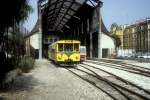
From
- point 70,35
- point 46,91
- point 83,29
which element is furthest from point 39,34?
point 46,91

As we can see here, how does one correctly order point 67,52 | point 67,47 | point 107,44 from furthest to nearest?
point 107,44, point 67,47, point 67,52

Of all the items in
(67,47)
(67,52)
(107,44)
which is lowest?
(67,52)

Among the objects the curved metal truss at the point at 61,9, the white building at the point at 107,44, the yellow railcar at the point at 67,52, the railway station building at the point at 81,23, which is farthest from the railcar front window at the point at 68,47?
the white building at the point at 107,44

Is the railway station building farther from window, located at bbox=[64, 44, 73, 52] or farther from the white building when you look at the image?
window, located at bbox=[64, 44, 73, 52]

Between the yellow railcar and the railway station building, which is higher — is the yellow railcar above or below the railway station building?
below

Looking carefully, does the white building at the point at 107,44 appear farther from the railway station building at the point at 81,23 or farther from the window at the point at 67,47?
the window at the point at 67,47

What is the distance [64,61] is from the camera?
108 ft

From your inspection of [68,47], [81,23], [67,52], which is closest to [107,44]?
[81,23]

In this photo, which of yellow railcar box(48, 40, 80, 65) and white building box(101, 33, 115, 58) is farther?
white building box(101, 33, 115, 58)

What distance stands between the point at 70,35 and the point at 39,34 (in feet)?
91.6

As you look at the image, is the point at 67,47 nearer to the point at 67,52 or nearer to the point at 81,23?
the point at 67,52

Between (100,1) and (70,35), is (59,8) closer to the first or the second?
(100,1)

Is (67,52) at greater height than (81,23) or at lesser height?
lesser

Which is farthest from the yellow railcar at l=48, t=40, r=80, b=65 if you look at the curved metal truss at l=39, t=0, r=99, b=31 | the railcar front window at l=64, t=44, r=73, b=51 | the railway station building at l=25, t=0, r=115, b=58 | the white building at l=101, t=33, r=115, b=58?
the white building at l=101, t=33, r=115, b=58
